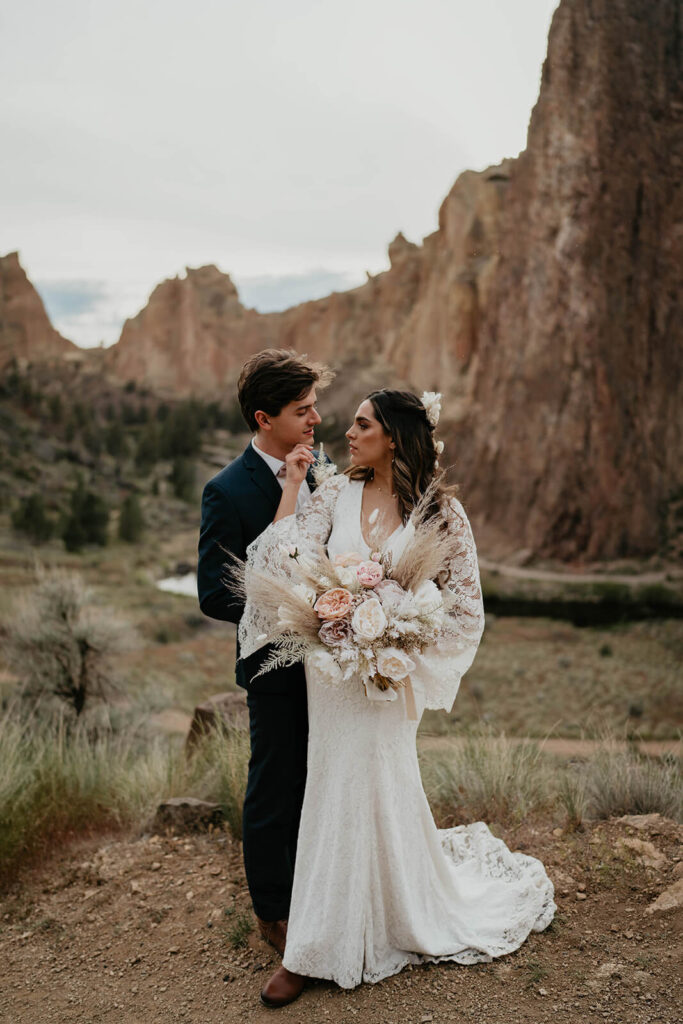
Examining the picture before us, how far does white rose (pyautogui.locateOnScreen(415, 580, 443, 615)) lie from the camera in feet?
8.55

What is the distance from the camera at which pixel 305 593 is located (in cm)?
263

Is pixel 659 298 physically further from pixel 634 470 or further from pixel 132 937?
pixel 132 937

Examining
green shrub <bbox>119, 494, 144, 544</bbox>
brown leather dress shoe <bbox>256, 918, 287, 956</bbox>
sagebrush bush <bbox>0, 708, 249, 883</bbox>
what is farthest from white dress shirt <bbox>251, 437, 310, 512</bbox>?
green shrub <bbox>119, 494, 144, 544</bbox>

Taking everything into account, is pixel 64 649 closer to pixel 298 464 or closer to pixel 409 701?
pixel 298 464

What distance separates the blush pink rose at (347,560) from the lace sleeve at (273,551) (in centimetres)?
16

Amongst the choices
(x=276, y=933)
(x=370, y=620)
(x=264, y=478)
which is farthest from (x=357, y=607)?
(x=276, y=933)

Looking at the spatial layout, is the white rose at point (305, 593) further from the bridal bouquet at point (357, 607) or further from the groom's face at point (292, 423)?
the groom's face at point (292, 423)

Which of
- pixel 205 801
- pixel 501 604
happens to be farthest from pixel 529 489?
pixel 205 801

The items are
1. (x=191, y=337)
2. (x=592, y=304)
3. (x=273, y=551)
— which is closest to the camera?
(x=273, y=551)

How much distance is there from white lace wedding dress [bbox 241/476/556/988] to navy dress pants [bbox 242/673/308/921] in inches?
6.4

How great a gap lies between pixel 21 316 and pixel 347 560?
100800 millimetres

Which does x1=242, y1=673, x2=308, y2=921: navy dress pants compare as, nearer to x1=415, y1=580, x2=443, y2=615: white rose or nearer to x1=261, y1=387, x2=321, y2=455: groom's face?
x1=415, y1=580, x2=443, y2=615: white rose

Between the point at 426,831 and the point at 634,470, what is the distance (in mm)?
32183

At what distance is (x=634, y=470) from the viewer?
32.7 m
